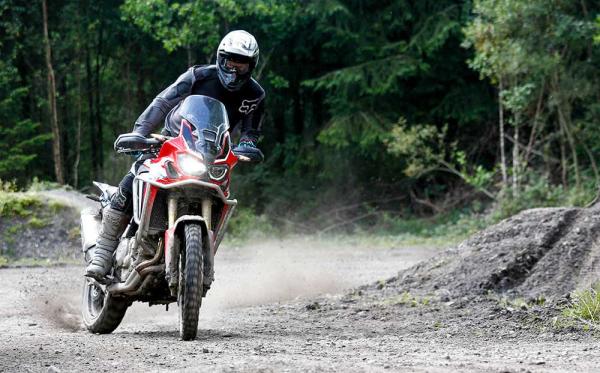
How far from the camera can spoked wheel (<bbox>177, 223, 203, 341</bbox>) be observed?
24.7 ft

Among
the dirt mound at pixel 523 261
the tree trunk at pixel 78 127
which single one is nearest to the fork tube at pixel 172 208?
the dirt mound at pixel 523 261

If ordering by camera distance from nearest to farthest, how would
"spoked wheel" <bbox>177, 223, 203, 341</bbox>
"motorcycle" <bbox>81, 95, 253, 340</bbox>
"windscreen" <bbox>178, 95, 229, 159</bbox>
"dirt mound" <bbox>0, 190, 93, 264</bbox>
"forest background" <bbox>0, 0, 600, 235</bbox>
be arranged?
"spoked wheel" <bbox>177, 223, 203, 341</bbox> → "motorcycle" <bbox>81, 95, 253, 340</bbox> → "windscreen" <bbox>178, 95, 229, 159</bbox> → "dirt mound" <bbox>0, 190, 93, 264</bbox> → "forest background" <bbox>0, 0, 600, 235</bbox>

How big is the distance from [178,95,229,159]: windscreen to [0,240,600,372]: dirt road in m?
1.57

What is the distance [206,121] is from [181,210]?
0.76 m

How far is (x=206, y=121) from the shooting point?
811 cm

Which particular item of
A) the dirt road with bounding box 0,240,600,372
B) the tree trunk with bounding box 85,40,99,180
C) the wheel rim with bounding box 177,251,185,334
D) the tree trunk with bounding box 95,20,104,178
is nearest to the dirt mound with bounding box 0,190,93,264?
the dirt road with bounding box 0,240,600,372

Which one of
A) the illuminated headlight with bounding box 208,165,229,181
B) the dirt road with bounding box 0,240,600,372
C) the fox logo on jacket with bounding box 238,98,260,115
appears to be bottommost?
the dirt road with bounding box 0,240,600,372

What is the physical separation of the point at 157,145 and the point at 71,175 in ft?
93.9

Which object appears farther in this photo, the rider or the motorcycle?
the rider

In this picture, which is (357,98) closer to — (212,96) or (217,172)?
(212,96)

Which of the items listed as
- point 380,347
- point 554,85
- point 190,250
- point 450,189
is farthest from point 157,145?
point 450,189

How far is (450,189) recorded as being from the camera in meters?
28.9

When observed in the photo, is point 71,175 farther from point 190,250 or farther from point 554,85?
point 190,250

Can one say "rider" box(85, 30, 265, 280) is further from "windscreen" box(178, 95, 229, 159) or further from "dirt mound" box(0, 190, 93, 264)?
"dirt mound" box(0, 190, 93, 264)
